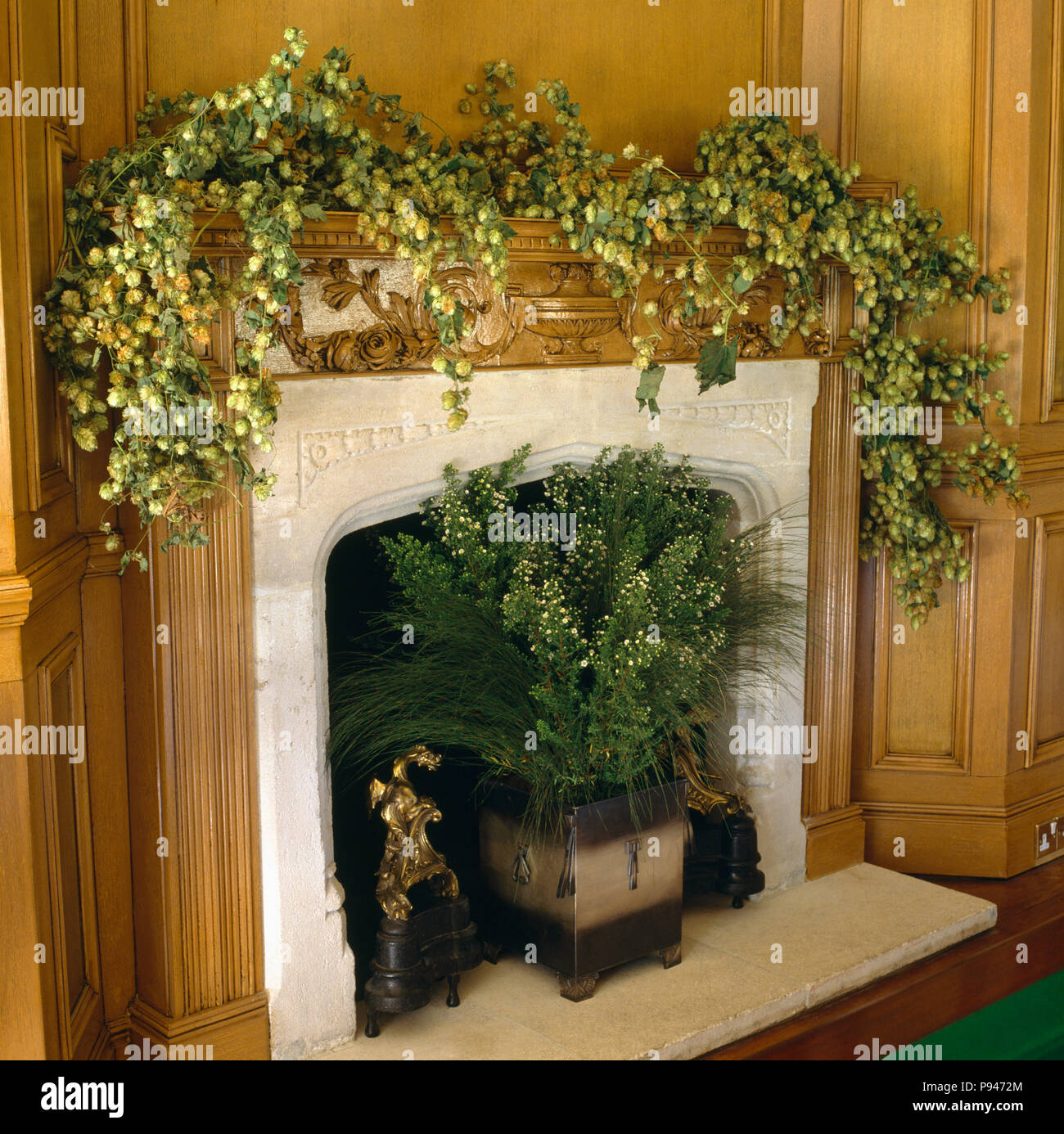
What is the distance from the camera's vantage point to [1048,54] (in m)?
3.91

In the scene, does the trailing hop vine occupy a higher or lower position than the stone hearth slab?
higher

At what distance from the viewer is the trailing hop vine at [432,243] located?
2447mm

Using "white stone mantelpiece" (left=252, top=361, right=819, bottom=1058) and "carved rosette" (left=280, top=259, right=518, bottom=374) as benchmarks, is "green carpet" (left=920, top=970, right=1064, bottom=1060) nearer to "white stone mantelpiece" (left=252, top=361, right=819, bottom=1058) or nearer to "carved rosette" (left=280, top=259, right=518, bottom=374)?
"white stone mantelpiece" (left=252, top=361, right=819, bottom=1058)

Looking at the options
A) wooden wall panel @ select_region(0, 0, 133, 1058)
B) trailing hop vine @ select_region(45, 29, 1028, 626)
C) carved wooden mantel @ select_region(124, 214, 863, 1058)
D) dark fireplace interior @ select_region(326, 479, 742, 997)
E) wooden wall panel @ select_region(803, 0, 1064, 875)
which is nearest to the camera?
wooden wall panel @ select_region(0, 0, 133, 1058)

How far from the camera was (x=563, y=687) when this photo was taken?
3168mm

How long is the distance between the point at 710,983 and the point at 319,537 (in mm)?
1576

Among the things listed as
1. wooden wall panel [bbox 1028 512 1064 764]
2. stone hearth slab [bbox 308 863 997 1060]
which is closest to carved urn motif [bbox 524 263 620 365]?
stone hearth slab [bbox 308 863 997 1060]

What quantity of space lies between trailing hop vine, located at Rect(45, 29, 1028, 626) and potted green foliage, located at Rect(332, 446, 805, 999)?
406mm

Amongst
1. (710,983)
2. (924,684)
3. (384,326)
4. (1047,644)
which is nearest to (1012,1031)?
(710,983)

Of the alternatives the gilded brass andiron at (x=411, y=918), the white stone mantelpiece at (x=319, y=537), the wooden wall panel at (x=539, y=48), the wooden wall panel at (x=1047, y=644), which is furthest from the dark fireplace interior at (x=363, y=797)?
the wooden wall panel at (x=1047, y=644)

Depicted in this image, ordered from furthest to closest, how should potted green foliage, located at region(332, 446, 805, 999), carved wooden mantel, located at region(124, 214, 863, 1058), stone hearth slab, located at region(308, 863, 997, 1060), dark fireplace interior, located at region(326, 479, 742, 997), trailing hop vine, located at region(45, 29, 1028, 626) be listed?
dark fireplace interior, located at region(326, 479, 742, 997) < potted green foliage, located at region(332, 446, 805, 999) < stone hearth slab, located at region(308, 863, 997, 1060) < carved wooden mantel, located at region(124, 214, 863, 1058) < trailing hop vine, located at region(45, 29, 1028, 626)

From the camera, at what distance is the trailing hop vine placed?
2.45 metres

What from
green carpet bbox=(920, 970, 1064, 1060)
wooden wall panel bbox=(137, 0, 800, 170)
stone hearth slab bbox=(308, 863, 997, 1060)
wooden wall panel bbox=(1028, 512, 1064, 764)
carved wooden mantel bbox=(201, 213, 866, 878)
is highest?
wooden wall panel bbox=(137, 0, 800, 170)

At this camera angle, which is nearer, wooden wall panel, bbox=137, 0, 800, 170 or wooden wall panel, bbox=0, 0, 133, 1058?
wooden wall panel, bbox=0, 0, 133, 1058
